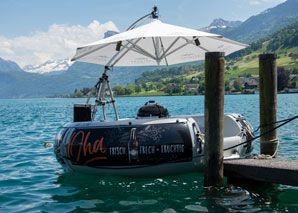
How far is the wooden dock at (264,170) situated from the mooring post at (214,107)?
0.51 m

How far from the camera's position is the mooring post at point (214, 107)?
7.00 meters

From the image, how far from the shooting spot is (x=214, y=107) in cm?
699

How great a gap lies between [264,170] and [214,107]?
5.29 ft

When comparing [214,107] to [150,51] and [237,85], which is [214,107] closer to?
[150,51]

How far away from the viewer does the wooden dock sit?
6.61 m

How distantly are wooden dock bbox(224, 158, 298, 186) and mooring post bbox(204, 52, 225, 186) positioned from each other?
1.68ft

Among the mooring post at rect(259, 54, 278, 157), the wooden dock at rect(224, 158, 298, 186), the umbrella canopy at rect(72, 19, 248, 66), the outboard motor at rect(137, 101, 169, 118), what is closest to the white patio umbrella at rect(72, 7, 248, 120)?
the umbrella canopy at rect(72, 19, 248, 66)

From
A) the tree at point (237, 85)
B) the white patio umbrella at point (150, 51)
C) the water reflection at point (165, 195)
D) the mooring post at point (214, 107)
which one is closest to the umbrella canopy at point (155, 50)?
the white patio umbrella at point (150, 51)

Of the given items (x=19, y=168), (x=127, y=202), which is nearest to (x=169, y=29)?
(x=127, y=202)

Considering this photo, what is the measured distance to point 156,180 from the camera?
8336 mm

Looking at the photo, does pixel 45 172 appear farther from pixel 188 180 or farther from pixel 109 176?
pixel 188 180

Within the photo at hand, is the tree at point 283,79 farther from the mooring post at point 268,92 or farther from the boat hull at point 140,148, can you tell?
the boat hull at point 140,148

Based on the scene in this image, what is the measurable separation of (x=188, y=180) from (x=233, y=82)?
16337 centimetres


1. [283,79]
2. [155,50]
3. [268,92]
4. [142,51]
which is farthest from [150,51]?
[283,79]
